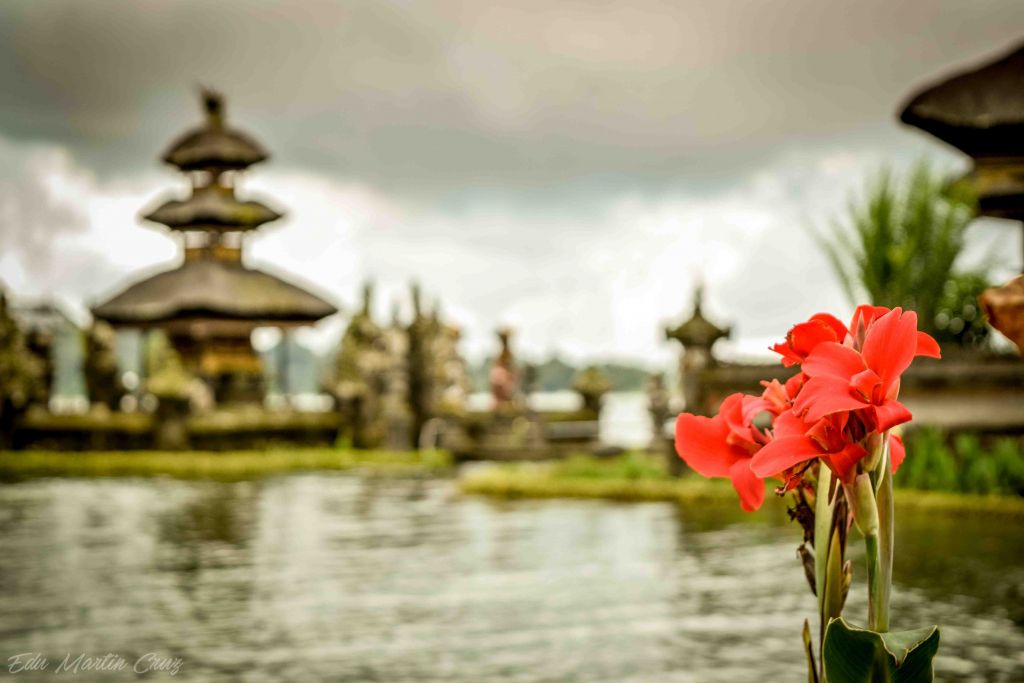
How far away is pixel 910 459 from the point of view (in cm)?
1142

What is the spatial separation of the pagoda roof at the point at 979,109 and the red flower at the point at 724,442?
294 inches

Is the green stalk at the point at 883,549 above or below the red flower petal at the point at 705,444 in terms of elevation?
below

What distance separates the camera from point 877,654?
3.81ft

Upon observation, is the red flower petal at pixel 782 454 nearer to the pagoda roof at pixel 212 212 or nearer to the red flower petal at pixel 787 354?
the red flower petal at pixel 787 354

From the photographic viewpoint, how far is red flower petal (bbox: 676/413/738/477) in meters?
1.31

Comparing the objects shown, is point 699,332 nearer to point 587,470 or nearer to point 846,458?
point 587,470

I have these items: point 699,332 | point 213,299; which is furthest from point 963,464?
point 213,299

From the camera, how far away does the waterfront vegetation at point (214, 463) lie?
56.5 feet

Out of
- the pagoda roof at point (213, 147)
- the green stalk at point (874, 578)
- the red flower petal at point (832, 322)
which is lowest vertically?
the green stalk at point (874, 578)

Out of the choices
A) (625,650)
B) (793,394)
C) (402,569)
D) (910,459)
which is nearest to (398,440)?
(910,459)

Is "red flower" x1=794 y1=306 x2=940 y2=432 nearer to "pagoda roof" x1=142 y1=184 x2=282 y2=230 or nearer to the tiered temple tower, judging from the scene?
the tiered temple tower
